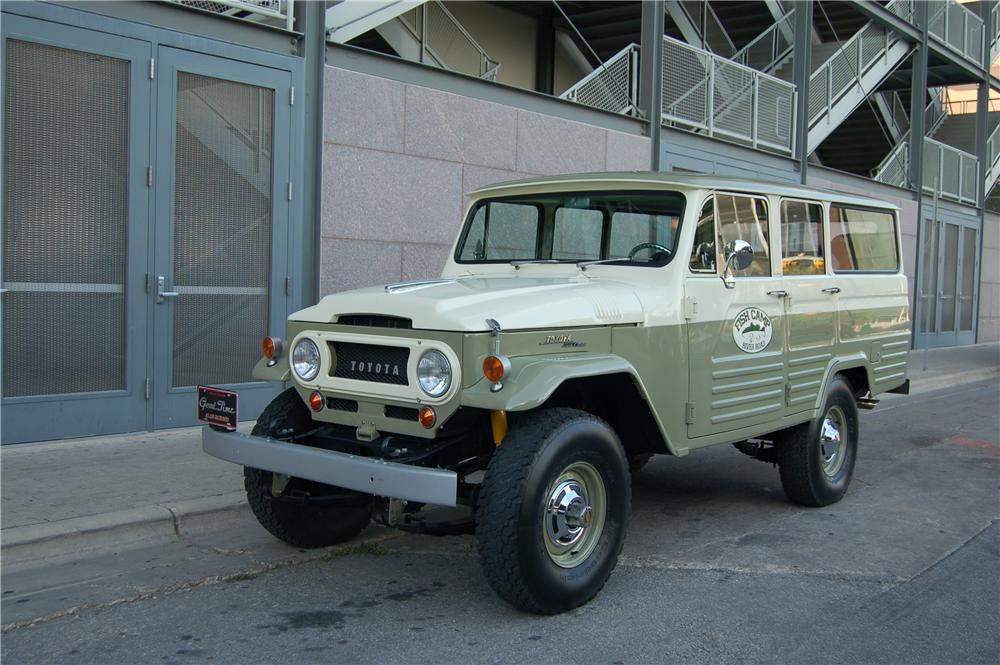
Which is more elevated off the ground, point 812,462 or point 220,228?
point 220,228

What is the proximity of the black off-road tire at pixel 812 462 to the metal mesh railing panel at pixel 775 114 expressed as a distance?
Answer: 9688mm

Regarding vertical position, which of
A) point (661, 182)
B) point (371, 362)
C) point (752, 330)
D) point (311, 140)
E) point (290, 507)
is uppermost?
point (311, 140)

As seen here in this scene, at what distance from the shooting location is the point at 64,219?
24.4 feet

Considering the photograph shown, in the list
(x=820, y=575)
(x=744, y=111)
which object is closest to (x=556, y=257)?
(x=820, y=575)

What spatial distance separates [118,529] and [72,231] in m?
3.19

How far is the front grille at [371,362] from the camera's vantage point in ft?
14.5

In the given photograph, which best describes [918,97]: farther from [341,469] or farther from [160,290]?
[341,469]

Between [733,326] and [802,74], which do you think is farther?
[802,74]

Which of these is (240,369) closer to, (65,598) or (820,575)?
(65,598)

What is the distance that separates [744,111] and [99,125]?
10.8m

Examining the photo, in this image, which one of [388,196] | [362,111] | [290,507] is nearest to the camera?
[290,507]

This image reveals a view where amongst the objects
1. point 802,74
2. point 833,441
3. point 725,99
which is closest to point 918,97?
point 802,74

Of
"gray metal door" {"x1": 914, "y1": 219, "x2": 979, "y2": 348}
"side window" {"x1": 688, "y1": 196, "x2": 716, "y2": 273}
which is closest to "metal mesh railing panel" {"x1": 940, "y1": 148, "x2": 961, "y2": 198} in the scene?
"gray metal door" {"x1": 914, "y1": 219, "x2": 979, "y2": 348}

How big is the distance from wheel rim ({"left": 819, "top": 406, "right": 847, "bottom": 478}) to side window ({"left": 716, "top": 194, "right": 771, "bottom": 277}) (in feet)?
4.51
